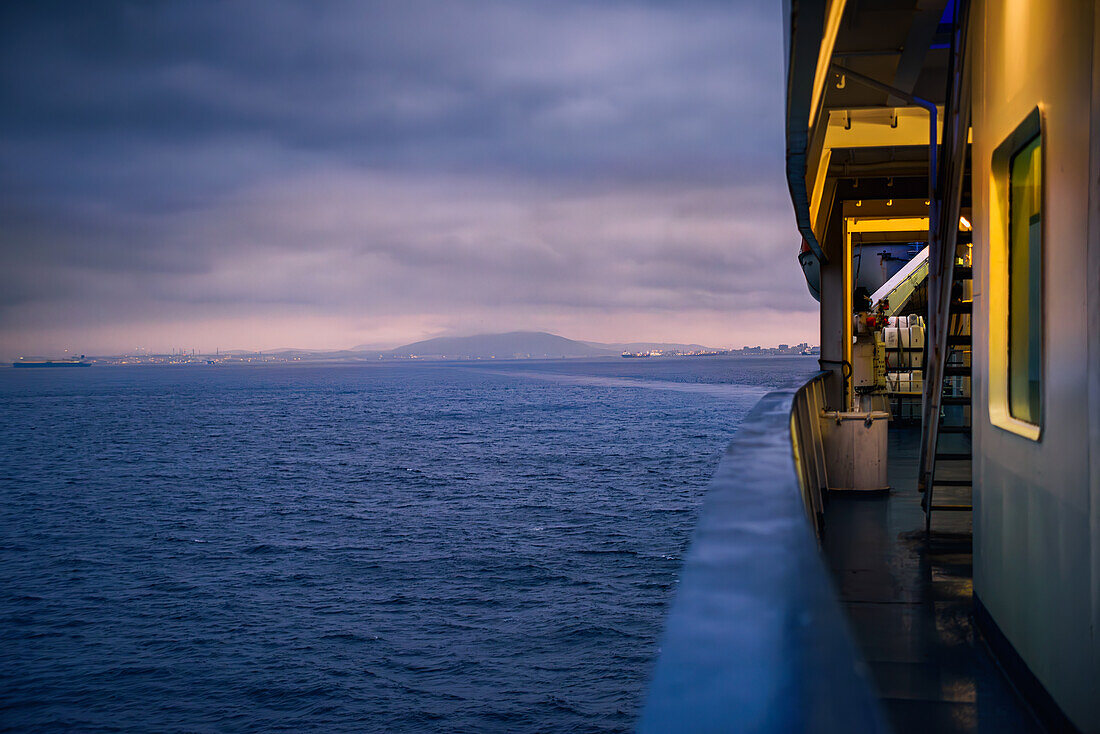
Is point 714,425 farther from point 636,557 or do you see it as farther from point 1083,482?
point 1083,482

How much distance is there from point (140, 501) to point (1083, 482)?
51.0 m

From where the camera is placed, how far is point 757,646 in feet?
3.33

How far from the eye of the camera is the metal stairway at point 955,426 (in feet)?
22.3

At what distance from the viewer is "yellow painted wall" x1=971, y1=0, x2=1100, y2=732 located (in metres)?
3.40

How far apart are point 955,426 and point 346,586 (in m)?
25.4

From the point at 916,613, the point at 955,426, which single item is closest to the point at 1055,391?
the point at 916,613

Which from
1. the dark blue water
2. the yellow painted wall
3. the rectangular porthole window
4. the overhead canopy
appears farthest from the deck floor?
the overhead canopy

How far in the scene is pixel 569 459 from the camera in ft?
180

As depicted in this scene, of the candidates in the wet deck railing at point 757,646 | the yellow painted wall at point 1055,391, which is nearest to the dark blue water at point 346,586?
the wet deck railing at point 757,646

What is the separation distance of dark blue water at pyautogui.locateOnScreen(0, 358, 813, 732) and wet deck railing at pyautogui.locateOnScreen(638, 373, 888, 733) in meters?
1.70

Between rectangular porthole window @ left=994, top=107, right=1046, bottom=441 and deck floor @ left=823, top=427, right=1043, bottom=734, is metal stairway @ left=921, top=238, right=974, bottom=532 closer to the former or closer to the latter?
deck floor @ left=823, top=427, right=1043, bottom=734

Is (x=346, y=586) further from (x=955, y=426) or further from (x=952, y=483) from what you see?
(x=955, y=426)

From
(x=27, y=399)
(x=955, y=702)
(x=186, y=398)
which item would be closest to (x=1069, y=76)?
(x=955, y=702)

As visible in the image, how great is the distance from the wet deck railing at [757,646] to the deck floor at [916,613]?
1.70 m
